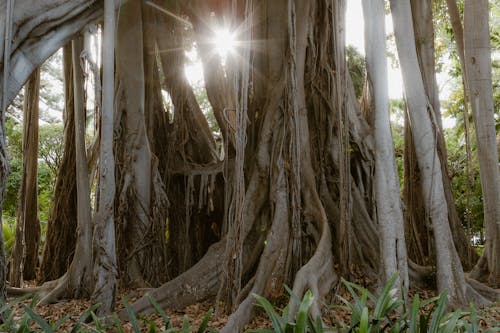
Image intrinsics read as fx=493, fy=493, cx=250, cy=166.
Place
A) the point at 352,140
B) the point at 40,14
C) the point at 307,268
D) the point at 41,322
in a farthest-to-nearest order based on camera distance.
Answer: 1. the point at 352,140
2. the point at 307,268
3. the point at 40,14
4. the point at 41,322

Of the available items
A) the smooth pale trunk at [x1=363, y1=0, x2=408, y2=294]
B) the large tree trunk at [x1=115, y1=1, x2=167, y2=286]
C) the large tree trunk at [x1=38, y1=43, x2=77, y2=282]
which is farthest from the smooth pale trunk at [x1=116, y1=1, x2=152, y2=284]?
the smooth pale trunk at [x1=363, y1=0, x2=408, y2=294]

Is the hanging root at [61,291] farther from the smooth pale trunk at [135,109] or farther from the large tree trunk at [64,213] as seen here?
the large tree trunk at [64,213]

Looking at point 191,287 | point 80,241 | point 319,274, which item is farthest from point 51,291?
point 319,274

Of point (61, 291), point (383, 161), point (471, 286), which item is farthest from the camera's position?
point (61, 291)

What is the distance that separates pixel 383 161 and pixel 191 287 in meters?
1.89

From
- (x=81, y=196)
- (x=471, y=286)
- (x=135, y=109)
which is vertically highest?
(x=135, y=109)

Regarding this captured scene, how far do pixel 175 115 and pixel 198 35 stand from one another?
3.21 ft

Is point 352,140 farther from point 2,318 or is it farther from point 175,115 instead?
point 2,318

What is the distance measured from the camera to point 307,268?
11.5ft

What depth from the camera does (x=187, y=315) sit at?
11.4 feet

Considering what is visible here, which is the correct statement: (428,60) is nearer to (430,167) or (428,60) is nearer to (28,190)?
(430,167)

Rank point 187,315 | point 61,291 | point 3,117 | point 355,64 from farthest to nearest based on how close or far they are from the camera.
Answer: point 355,64
point 61,291
point 187,315
point 3,117

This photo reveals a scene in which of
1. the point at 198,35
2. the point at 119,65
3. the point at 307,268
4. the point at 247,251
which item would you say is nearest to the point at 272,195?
the point at 247,251

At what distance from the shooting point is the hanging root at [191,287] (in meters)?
3.88
